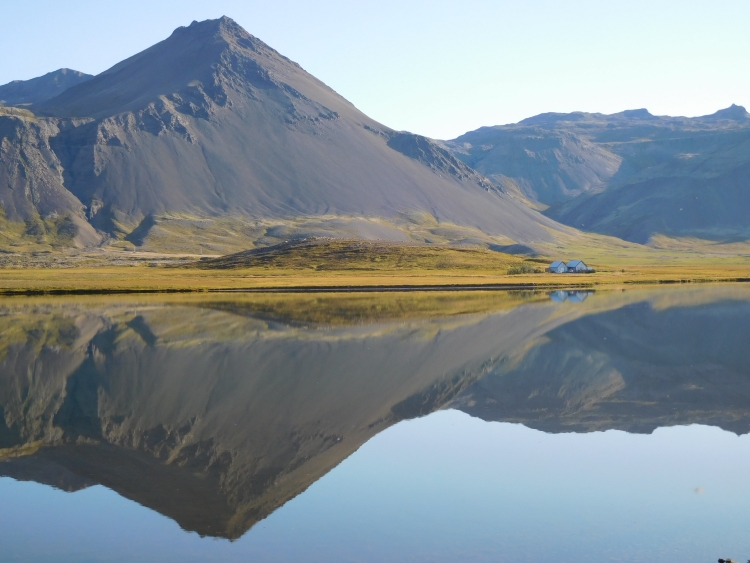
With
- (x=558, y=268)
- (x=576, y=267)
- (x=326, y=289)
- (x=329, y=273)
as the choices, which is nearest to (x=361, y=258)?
(x=329, y=273)

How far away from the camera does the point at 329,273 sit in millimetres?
118562

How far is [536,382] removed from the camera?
100 feet

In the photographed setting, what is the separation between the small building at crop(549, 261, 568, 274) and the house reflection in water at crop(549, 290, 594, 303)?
3952 cm

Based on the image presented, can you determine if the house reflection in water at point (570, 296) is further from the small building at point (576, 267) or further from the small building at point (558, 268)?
the small building at point (576, 267)

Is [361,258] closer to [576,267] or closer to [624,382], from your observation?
[576,267]

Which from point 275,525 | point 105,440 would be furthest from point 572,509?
point 105,440

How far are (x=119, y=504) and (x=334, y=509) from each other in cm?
452

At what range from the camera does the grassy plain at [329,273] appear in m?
92.5

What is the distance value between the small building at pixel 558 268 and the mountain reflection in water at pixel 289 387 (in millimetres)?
71012

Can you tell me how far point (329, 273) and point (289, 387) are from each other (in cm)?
8972

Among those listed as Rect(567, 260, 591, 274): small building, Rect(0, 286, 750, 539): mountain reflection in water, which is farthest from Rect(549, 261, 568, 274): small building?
Rect(0, 286, 750, 539): mountain reflection in water

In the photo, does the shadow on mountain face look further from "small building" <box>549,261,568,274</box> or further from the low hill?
the low hill

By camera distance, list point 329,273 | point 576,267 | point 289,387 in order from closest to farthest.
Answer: point 289,387 < point 329,273 < point 576,267

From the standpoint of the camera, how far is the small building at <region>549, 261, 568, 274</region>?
422ft
